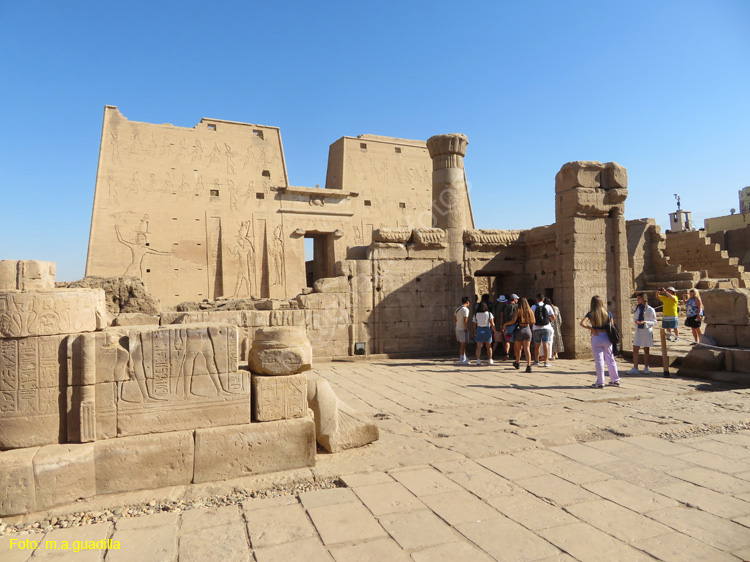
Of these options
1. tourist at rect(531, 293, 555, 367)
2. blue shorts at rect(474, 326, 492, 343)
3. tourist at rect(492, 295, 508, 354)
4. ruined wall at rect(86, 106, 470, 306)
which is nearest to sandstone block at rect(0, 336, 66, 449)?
blue shorts at rect(474, 326, 492, 343)

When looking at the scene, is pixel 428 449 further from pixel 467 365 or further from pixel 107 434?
pixel 467 365

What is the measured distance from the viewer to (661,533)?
2.80 m

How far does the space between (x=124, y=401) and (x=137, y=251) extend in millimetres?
14455

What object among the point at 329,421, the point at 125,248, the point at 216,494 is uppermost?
the point at 125,248

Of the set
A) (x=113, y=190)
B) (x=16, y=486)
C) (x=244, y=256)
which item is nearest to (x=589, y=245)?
(x=16, y=486)

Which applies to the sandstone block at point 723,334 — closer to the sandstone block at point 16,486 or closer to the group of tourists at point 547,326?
the group of tourists at point 547,326

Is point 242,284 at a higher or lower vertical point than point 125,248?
lower

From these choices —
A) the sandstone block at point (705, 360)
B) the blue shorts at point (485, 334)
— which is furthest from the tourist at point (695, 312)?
the blue shorts at point (485, 334)

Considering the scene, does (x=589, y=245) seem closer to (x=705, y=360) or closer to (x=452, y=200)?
(x=452, y=200)

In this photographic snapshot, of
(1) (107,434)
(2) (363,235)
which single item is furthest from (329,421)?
(2) (363,235)

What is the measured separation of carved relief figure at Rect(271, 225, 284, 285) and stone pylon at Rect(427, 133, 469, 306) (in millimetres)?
8465

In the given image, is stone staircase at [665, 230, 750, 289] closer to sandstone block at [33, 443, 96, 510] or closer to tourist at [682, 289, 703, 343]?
tourist at [682, 289, 703, 343]

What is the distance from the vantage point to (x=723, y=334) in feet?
27.7

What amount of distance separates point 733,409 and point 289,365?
5.07 meters
